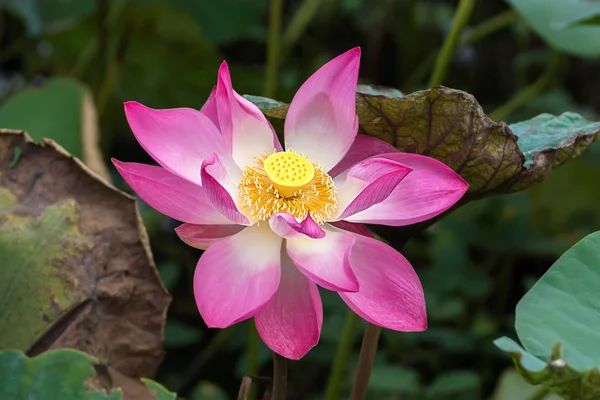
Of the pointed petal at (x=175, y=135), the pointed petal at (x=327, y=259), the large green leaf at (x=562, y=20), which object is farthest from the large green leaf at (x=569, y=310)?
the large green leaf at (x=562, y=20)

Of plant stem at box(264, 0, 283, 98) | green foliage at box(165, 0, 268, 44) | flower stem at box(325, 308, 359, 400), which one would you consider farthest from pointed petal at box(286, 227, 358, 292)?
green foliage at box(165, 0, 268, 44)

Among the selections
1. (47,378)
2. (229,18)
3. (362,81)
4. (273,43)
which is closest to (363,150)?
(47,378)

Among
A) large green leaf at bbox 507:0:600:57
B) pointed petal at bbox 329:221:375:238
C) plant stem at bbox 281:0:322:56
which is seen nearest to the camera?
pointed petal at bbox 329:221:375:238

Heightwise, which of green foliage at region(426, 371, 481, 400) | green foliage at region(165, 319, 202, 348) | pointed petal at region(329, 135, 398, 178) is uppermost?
pointed petal at region(329, 135, 398, 178)

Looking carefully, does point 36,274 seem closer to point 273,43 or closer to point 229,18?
point 273,43

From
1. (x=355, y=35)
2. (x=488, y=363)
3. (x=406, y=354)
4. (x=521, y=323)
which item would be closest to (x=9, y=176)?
(x=521, y=323)

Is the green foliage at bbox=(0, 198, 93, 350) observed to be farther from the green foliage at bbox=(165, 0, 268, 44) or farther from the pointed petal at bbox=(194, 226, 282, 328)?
the green foliage at bbox=(165, 0, 268, 44)

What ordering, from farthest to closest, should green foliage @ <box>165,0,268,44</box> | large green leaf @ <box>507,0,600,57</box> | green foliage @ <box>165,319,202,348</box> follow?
green foliage @ <box>165,0,268,44</box>
green foliage @ <box>165,319,202,348</box>
large green leaf @ <box>507,0,600,57</box>

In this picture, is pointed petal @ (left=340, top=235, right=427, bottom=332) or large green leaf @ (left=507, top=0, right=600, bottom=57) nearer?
pointed petal @ (left=340, top=235, right=427, bottom=332)
